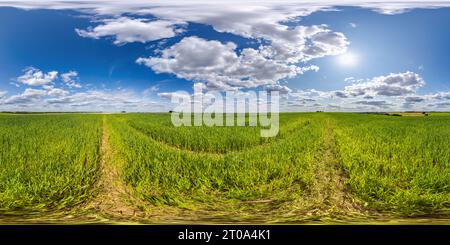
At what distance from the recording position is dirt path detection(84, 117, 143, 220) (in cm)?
296

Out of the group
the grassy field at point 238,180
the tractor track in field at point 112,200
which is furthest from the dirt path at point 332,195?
the tractor track in field at point 112,200

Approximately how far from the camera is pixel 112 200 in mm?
3166

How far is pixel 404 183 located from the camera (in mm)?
3205

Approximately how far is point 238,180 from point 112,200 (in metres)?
A: 1.03

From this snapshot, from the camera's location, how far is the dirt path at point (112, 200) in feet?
9.72

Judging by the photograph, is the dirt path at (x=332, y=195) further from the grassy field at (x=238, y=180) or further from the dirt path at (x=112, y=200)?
the dirt path at (x=112, y=200)

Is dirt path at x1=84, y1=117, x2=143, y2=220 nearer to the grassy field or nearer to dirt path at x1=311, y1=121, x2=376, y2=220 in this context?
the grassy field

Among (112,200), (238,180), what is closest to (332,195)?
(238,180)

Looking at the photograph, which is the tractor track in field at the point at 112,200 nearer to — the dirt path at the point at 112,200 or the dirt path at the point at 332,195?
the dirt path at the point at 112,200

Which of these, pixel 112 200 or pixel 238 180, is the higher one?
pixel 238 180

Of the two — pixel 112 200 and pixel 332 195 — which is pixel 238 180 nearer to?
A: pixel 332 195

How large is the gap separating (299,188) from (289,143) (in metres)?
1.05

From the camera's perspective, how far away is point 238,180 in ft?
10.6

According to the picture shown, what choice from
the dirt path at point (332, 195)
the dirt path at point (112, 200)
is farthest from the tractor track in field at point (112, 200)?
the dirt path at point (332, 195)
